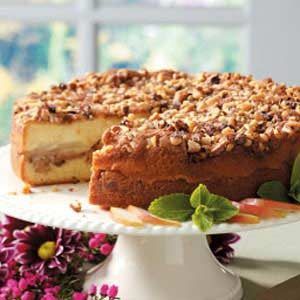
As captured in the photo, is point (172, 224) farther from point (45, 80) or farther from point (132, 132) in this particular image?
point (45, 80)

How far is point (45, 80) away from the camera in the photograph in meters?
4.98

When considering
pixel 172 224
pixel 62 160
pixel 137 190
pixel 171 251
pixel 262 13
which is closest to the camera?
pixel 172 224

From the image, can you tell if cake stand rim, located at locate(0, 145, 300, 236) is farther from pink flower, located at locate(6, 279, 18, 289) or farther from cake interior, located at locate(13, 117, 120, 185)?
cake interior, located at locate(13, 117, 120, 185)

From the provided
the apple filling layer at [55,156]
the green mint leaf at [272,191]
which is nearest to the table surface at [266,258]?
the green mint leaf at [272,191]

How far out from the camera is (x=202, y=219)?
6.07 ft

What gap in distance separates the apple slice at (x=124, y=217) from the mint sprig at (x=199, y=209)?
4 centimetres

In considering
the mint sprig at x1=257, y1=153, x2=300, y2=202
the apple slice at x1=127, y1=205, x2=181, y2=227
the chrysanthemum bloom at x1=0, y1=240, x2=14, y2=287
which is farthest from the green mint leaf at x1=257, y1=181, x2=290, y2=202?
the chrysanthemum bloom at x1=0, y1=240, x2=14, y2=287

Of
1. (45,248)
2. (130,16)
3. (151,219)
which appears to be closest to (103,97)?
(45,248)

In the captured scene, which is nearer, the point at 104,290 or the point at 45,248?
the point at 104,290

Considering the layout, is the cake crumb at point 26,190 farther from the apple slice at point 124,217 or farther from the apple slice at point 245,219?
the apple slice at point 245,219

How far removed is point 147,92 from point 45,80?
8.25 feet

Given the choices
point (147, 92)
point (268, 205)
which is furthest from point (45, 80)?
point (268, 205)

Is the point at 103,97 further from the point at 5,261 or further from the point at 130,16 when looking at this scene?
the point at 130,16

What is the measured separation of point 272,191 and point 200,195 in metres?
0.24
